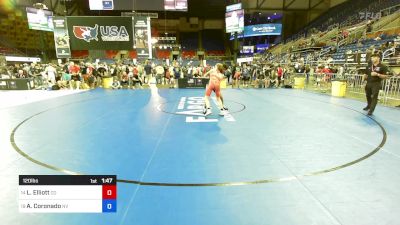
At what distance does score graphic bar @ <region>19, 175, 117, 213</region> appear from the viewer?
1484 mm

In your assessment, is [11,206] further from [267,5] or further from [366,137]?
[267,5]

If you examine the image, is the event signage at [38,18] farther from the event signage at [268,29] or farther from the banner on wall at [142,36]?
the event signage at [268,29]

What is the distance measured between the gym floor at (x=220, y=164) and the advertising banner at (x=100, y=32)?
804 cm

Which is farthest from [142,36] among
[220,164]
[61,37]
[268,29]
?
[268,29]

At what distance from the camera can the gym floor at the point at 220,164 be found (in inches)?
100

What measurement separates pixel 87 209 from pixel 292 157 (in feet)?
11.3

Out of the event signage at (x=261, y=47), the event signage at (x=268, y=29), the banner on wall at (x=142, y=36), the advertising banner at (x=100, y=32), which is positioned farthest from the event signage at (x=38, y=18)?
the event signage at (x=261, y=47)

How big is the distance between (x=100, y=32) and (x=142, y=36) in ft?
7.95

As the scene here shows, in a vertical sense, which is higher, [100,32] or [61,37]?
[100,32]

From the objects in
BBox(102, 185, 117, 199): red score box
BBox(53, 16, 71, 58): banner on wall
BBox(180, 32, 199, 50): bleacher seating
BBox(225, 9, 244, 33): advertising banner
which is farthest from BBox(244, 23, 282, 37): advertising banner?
BBox(102, 185, 117, 199): red score box

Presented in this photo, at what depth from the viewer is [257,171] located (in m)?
3.53

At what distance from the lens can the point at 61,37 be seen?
45.9 feet

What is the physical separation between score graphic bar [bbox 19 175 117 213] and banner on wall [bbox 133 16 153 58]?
13.5 m

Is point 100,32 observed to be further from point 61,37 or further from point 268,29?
point 268,29
